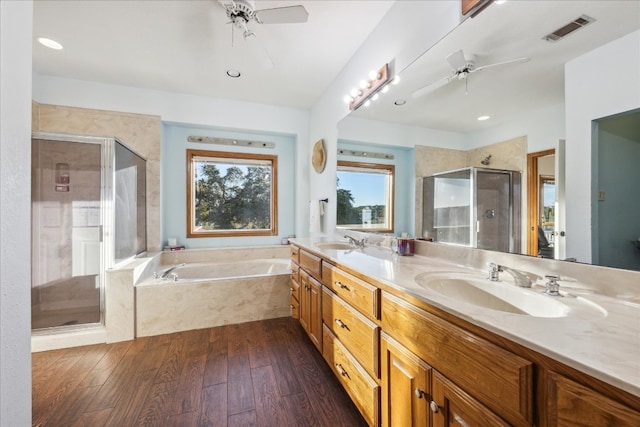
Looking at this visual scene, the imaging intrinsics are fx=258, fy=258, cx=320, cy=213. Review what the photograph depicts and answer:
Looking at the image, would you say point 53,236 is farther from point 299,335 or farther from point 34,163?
point 299,335

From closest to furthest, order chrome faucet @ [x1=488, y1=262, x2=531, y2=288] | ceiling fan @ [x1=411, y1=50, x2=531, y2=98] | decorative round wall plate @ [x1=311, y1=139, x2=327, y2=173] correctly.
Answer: chrome faucet @ [x1=488, y1=262, x2=531, y2=288]
ceiling fan @ [x1=411, y1=50, x2=531, y2=98]
decorative round wall plate @ [x1=311, y1=139, x2=327, y2=173]

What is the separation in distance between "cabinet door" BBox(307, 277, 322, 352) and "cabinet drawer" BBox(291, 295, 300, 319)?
0.40 meters

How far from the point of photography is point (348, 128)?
2520mm

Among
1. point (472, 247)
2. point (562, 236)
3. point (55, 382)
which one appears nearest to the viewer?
point (562, 236)

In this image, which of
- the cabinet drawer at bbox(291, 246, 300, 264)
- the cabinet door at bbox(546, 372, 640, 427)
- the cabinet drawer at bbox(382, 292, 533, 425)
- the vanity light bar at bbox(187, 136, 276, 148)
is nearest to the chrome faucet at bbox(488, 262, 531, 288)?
the cabinet drawer at bbox(382, 292, 533, 425)

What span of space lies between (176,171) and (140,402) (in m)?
2.68

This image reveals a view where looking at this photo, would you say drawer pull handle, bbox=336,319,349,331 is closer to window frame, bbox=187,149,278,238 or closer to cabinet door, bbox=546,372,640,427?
cabinet door, bbox=546,372,640,427

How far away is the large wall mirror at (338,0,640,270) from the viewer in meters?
0.88

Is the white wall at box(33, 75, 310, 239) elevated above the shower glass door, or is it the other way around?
the white wall at box(33, 75, 310, 239)

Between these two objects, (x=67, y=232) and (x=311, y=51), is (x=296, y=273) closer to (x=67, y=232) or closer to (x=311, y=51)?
(x=311, y=51)

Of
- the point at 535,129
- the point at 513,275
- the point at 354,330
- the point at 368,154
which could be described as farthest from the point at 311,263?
the point at 535,129

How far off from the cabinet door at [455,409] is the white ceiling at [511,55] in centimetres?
115

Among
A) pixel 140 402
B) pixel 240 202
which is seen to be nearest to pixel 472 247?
pixel 140 402

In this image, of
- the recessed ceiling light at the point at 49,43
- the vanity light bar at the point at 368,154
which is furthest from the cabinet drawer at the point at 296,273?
the recessed ceiling light at the point at 49,43
